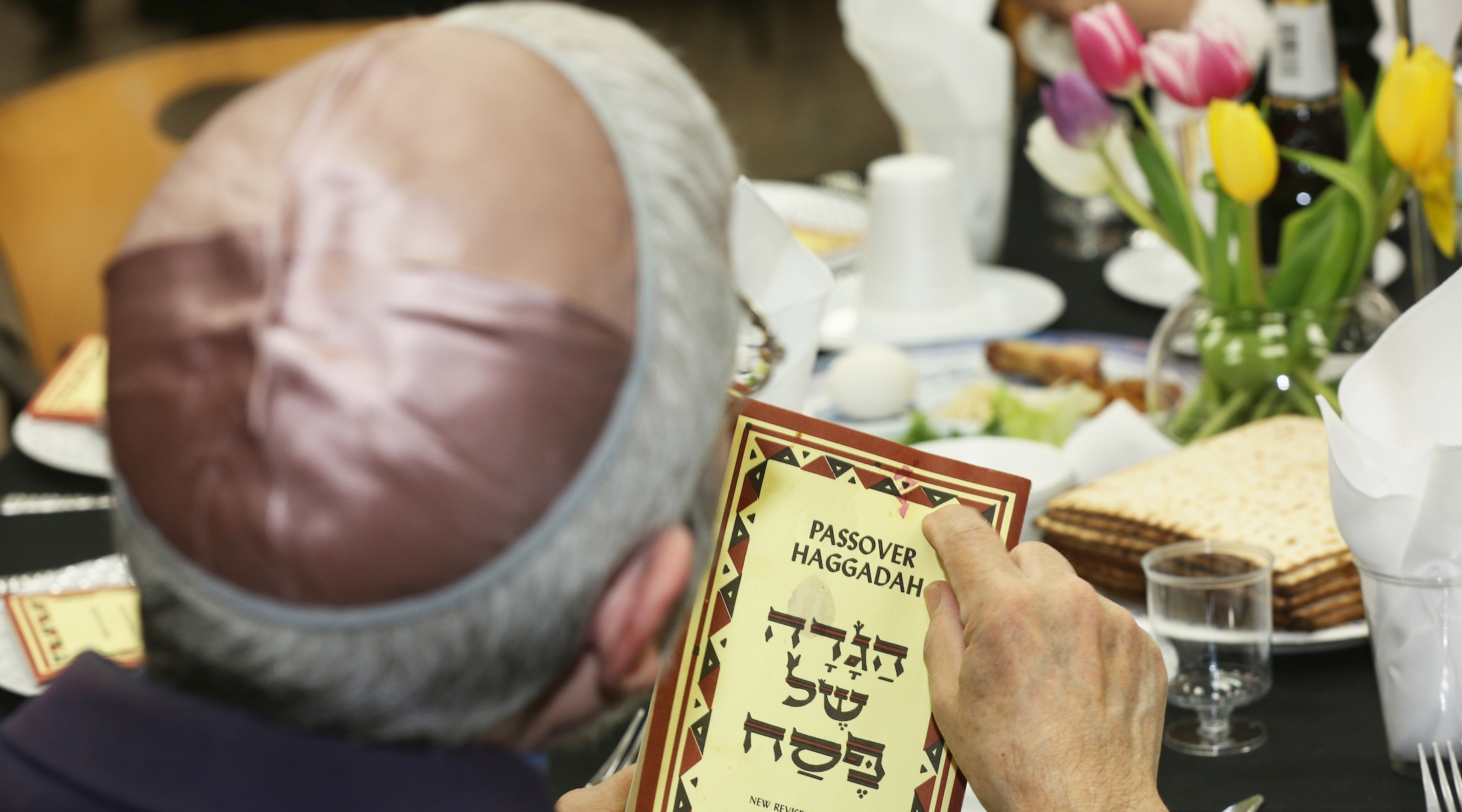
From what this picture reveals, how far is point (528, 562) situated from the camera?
513mm

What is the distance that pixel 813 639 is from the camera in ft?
2.61

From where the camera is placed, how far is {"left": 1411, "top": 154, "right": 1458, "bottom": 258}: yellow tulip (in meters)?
1.14

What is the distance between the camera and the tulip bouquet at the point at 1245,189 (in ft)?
3.69

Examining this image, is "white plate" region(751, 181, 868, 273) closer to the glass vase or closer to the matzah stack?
the glass vase

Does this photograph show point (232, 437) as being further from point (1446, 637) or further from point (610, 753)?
point (1446, 637)

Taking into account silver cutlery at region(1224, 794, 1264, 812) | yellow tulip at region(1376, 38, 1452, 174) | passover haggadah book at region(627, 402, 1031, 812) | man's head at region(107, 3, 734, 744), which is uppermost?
man's head at region(107, 3, 734, 744)

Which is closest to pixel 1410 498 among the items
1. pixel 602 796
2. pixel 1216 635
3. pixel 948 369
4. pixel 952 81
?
pixel 1216 635

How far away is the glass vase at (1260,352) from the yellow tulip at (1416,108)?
0.14 meters

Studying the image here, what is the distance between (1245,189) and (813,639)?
0.61m

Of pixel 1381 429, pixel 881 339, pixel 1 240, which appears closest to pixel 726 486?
pixel 1381 429

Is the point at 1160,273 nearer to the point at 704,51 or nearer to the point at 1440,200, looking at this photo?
the point at 1440,200

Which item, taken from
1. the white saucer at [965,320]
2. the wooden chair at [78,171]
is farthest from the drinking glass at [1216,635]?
the wooden chair at [78,171]

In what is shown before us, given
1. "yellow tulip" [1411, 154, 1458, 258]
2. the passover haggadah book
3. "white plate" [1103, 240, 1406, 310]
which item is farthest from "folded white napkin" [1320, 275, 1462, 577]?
"white plate" [1103, 240, 1406, 310]

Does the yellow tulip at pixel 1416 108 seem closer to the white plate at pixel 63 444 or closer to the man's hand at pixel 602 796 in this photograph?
the man's hand at pixel 602 796
